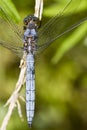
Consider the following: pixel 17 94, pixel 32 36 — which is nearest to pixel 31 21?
pixel 32 36

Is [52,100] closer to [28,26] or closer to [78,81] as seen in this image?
[78,81]

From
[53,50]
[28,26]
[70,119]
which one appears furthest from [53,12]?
[70,119]

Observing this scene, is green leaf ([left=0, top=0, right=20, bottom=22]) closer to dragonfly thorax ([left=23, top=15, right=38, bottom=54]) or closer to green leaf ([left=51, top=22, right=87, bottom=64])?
dragonfly thorax ([left=23, top=15, right=38, bottom=54])

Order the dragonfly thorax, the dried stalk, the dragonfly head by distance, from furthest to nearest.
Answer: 1. the dragonfly thorax
2. the dragonfly head
3. the dried stalk

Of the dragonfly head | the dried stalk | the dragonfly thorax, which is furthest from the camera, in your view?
the dragonfly thorax

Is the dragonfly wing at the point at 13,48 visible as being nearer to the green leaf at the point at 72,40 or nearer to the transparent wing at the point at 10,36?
the transparent wing at the point at 10,36

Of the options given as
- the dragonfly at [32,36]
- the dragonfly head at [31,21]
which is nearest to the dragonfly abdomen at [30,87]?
the dragonfly at [32,36]

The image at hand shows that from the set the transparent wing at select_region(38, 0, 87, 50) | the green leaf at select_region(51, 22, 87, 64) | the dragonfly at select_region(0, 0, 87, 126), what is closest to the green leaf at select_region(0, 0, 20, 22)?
the dragonfly at select_region(0, 0, 87, 126)

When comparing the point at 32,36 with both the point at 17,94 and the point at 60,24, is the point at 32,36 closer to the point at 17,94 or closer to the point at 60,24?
the point at 60,24
